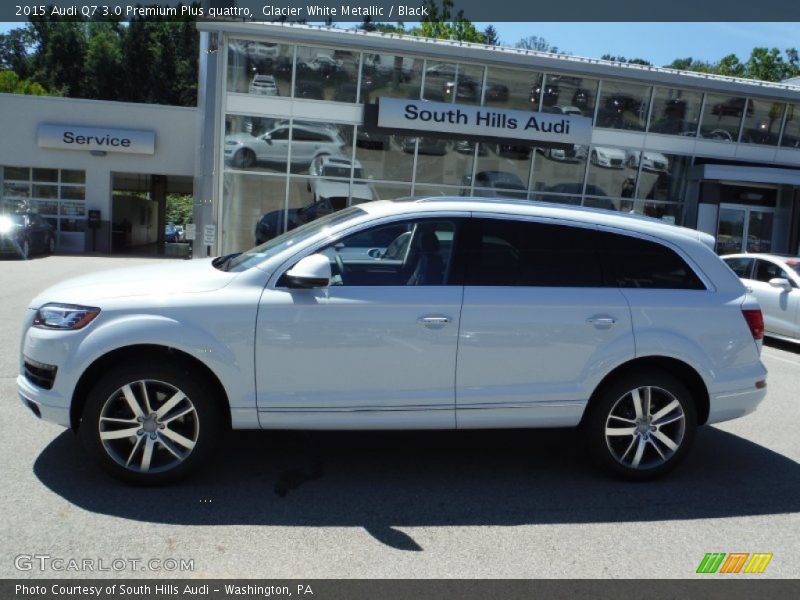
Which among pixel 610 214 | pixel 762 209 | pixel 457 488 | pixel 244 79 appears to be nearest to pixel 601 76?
pixel 762 209

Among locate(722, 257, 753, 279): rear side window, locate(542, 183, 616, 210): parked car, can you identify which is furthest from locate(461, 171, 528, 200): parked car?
locate(722, 257, 753, 279): rear side window

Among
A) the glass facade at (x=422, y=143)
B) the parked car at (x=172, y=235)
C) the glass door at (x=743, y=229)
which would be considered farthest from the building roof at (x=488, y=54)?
the parked car at (x=172, y=235)

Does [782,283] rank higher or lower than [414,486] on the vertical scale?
higher

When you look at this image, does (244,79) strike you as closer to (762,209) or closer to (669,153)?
(669,153)

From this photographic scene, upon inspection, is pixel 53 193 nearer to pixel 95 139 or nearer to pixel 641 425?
pixel 95 139

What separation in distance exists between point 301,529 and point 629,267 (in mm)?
2763

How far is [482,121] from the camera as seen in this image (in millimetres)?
19719

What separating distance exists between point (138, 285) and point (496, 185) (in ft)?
56.6

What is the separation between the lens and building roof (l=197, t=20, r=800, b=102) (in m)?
18.0

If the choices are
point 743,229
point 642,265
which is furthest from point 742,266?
point 743,229

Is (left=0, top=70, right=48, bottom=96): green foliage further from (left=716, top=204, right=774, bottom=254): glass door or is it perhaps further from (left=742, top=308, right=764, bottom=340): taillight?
(left=742, top=308, right=764, bottom=340): taillight

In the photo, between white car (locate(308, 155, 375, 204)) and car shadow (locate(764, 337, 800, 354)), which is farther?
white car (locate(308, 155, 375, 204))

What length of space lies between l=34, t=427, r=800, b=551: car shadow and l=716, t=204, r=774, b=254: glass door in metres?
18.0

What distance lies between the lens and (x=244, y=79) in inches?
731
